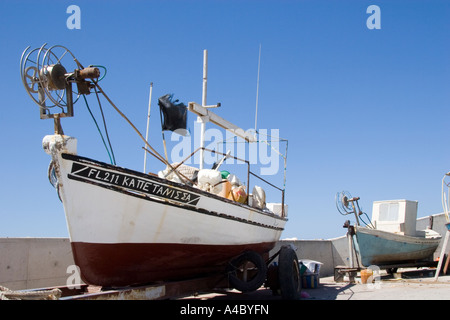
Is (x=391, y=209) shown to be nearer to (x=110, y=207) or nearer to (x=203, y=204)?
(x=203, y=204)

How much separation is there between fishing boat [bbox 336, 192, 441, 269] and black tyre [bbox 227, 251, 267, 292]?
17.5ft

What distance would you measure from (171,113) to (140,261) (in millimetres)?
2965

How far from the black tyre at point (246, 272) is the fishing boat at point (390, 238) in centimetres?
533

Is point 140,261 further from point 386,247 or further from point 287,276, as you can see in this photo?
point 386,247

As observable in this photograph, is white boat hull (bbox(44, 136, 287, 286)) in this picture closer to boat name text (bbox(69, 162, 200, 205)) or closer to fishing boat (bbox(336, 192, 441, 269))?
boat name text (bbox(69, 162, 200, 205))

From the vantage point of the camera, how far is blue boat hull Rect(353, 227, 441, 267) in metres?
12.6

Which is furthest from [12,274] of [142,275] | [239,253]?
[239,253]

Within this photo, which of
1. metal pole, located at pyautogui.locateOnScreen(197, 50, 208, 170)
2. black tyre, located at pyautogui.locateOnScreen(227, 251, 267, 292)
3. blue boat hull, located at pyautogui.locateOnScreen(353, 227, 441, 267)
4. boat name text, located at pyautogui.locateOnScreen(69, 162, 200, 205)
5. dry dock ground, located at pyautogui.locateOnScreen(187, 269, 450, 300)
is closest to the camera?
boat name text, located at pyautogui.locateOnScreen(69, 162, 200, 205)

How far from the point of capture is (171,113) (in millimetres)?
7637

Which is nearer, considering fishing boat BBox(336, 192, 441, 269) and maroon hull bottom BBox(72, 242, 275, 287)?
maroon hull bottom BBox(72, 242, 275, 287)
